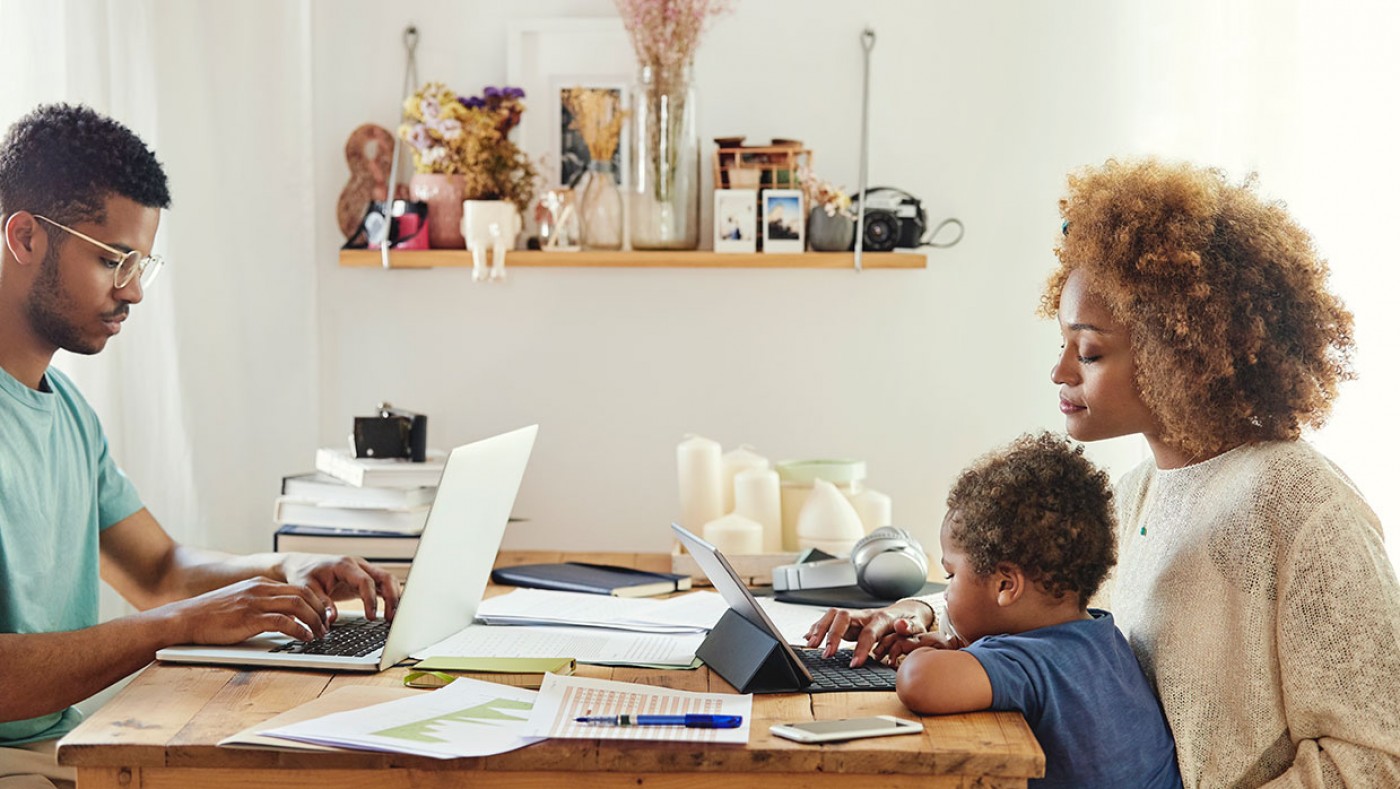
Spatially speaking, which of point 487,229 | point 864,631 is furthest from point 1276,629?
point 487,229

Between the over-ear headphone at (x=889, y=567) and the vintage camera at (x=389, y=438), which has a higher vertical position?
the vintage camera at (x=389, y=438)

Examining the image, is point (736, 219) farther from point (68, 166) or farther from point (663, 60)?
point (68, 166)

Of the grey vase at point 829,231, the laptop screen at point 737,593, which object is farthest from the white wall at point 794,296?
the laptop screen at point 737,593

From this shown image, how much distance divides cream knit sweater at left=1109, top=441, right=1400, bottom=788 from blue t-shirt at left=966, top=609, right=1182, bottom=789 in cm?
4

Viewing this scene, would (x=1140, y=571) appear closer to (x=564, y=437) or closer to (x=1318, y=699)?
(x=1318, y=699)

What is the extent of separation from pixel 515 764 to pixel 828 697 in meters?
0.37

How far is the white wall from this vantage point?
2742 millimetres

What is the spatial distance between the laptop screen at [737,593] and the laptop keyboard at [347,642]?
38 cm

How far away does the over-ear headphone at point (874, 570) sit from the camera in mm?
2002

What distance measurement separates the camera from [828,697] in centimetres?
146

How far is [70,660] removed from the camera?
1.55m

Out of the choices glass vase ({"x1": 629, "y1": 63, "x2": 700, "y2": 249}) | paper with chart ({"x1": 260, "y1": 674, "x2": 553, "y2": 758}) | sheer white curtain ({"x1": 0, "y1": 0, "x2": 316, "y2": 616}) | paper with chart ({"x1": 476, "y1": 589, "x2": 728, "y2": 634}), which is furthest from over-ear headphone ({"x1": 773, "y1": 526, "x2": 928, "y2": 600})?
sheer white curtain ({"x1": 0, "y1": 0, "x2": 316, "y2": 616})

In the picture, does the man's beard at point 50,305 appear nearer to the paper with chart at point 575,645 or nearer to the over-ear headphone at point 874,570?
the paper with chart at point 575,645

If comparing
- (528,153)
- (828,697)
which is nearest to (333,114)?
(528,153)
